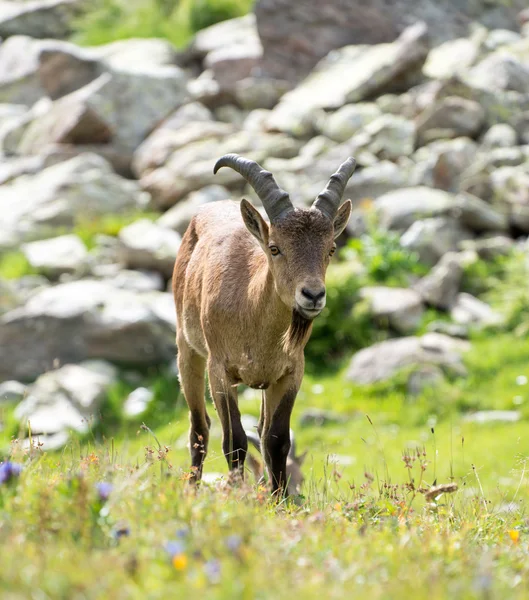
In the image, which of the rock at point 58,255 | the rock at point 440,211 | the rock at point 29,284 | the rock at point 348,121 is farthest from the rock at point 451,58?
the rock at point 29,284

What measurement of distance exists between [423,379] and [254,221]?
345 inches

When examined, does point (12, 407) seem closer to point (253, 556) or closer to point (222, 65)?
point (253, 556)

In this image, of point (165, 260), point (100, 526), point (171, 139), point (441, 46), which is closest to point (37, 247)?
point (165, 260)

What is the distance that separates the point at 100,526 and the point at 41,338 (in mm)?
13443

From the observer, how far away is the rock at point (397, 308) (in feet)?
53.4

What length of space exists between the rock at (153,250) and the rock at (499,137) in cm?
770

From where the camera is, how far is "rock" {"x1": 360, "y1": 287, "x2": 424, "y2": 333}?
53.4ft

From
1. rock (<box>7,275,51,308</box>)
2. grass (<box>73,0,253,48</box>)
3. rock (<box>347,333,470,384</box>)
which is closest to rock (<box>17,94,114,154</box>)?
rock (<box>7,275,51,308</box>)

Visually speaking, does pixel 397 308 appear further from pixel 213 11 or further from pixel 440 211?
pixel 213 11

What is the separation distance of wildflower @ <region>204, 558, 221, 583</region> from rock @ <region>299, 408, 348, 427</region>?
11.5 m

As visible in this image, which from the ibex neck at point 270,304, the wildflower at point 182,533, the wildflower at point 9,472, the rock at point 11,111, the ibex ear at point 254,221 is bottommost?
the rock at point 11,111

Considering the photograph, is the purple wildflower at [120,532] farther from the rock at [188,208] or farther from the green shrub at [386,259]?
the rock at [188,208]

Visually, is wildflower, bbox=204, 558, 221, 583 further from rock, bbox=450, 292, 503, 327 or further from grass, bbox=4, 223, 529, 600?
rock, bbox=450, 292, 503, 327

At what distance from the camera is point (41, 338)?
16.3 meters
